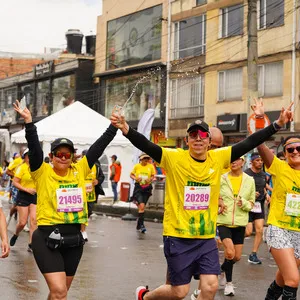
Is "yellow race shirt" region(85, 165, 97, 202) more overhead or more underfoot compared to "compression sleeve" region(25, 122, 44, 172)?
more underfoot

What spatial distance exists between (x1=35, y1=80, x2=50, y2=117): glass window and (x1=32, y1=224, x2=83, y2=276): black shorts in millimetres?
44875

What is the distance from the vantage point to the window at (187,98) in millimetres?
36375

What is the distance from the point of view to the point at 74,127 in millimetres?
28078

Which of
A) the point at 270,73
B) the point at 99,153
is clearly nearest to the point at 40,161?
the point at 99,153

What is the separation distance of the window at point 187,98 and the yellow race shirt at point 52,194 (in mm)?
29449

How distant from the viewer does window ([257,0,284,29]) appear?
31.2 m

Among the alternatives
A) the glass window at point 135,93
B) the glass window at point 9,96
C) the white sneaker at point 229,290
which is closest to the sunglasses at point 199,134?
the white sneaker at point 229,290

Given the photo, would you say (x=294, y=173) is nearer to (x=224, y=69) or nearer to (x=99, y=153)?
(x=99, y=153)

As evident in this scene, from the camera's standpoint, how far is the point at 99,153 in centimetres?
697

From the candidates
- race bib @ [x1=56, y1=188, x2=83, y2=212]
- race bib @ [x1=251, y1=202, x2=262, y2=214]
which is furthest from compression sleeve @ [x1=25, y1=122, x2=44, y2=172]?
race bib @ [x1=251, y1=202, x2=262, y2=214]

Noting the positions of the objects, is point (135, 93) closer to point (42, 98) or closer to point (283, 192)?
point (42, 98)

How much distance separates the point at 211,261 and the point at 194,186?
680 mm

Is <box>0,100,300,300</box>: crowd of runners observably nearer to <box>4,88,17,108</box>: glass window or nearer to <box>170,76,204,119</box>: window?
<box>170,76,204,119</box>: window

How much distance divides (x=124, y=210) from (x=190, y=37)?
14874 millimetres
